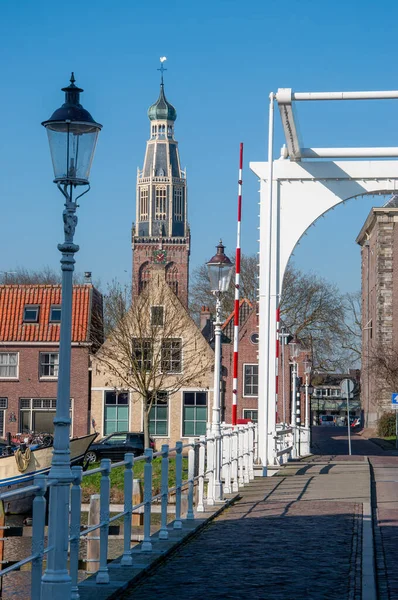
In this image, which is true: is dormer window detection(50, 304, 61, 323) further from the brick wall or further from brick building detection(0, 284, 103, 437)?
the brick wall

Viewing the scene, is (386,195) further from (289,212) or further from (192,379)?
(192,379)

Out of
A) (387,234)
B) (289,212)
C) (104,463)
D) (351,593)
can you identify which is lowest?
(351,593)

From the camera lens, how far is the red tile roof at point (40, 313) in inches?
1896

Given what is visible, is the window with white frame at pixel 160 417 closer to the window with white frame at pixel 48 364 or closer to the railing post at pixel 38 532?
the window with white frame at pixel 48 364

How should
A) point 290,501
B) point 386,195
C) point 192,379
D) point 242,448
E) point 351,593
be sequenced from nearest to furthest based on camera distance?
1. point 351,593
2. point 290,501
3. point 242,448
4. point 386,195
5. point 192,379

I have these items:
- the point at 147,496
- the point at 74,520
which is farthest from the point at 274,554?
the point at 74,520

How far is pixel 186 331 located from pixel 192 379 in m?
3.03

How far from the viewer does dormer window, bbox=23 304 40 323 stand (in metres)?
49.0

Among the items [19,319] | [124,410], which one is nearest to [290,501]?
[124,410]

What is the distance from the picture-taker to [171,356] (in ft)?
144

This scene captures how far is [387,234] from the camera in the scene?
66.2 meters

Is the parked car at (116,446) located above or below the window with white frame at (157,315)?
below

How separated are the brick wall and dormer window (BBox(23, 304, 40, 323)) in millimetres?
1524

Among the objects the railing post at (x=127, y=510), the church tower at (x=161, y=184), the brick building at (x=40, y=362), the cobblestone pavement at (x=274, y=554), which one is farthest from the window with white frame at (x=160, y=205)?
the railing post at (x=127, y=510)
